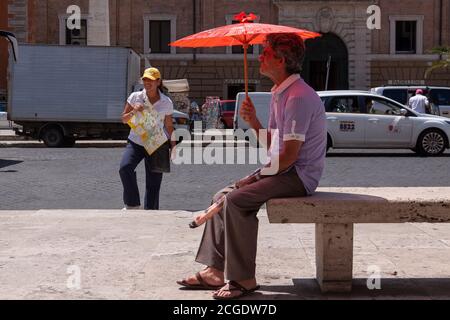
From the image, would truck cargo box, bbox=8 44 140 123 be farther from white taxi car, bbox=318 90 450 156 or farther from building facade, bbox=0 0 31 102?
building facade, bbox=0 0 31 102

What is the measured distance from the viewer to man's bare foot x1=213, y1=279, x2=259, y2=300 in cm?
497

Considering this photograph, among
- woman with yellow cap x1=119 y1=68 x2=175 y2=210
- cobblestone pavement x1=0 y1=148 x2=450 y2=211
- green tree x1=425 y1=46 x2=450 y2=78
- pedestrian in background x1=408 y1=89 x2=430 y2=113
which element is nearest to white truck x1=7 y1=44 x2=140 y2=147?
cobblestone pavement x1=0 y1=148 x2=450 y2=211

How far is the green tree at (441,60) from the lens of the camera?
38.4 meters

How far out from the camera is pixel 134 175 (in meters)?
9.07

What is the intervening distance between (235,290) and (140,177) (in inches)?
386

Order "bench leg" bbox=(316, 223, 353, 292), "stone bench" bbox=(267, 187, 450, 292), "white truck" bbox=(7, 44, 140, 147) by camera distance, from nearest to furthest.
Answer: "stone bench" bbox=(267, 187, 450, 292)
"bench leg" bbox=(316, 223, 353, 292)
"white truck" bbox=(7, 44, 140, 147)

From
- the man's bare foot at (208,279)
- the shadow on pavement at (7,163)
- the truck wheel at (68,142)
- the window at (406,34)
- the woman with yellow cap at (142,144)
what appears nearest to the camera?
the man's bare foot at (208,279)

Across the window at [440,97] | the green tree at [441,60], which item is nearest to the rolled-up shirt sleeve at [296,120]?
the window at [440,97]

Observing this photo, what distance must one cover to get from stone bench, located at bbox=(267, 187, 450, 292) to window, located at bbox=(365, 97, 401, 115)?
48.7ft

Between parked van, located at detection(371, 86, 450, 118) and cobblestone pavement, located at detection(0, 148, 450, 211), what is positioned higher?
parked van, located at detection(371, 86, 450, 118)

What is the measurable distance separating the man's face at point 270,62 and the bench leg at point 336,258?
1.02 metres

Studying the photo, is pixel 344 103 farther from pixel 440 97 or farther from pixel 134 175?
pixel 134 175

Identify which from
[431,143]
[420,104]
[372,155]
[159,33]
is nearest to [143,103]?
[372,155]

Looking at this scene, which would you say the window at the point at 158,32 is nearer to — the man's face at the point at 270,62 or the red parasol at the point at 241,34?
the red parasol at the point at 241,34
